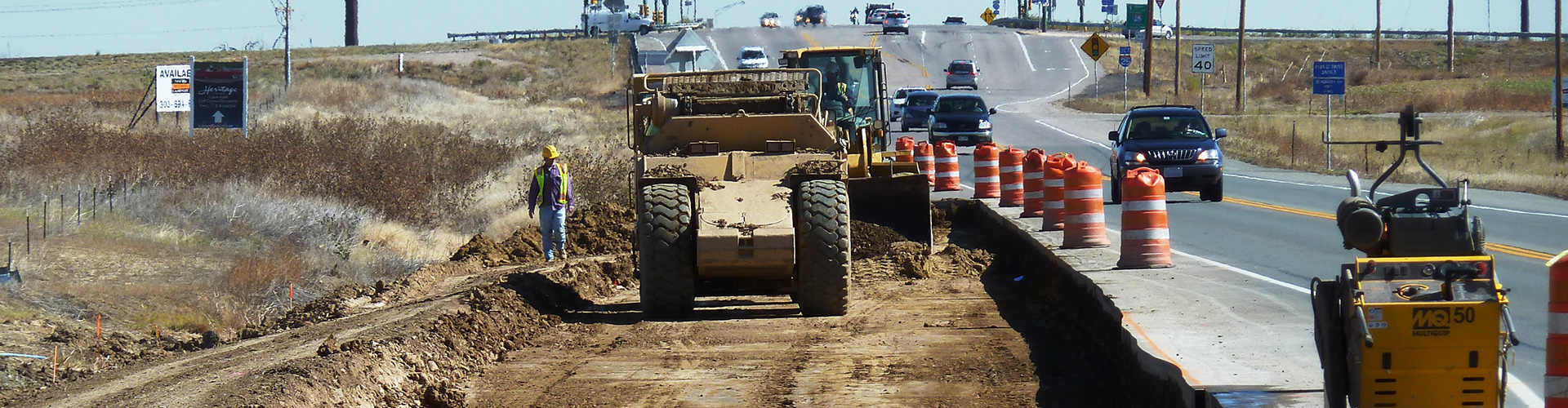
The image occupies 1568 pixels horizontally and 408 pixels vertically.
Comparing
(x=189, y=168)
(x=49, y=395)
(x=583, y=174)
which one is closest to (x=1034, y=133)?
(x=583, y=174)

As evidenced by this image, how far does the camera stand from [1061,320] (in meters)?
11.8

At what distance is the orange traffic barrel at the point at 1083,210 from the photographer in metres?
14.4

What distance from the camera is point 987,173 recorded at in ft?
73.5

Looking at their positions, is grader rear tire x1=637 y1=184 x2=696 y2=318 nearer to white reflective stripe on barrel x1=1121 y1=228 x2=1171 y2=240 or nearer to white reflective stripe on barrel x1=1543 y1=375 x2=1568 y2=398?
white reflective stripe on barrel x1=1121 y1=228 x2=1171 y2=240

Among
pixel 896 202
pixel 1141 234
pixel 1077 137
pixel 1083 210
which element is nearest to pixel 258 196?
pixel 896 202

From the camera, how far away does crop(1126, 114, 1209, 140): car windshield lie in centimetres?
2380

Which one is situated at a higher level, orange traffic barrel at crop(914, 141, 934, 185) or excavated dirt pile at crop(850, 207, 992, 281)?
orange traffic barrel at crop(914, 141, 934, 185)

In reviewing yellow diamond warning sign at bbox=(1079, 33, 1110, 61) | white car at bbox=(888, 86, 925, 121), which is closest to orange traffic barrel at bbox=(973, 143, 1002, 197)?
white car at bbox=(888, 86, 925, 121)

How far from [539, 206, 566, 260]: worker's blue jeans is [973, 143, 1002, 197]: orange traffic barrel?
26.2ft

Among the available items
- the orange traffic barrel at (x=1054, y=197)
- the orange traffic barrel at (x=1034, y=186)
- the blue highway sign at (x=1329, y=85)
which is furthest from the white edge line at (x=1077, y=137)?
the orange traffic barrel at (x=1054, y=197)

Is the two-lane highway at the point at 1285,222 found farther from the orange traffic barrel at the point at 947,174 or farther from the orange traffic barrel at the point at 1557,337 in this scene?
the orange traffic barrel at the point at 1557,337

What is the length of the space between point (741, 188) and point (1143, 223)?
360cm

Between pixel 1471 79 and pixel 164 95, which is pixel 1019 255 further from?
pixel 1471 79

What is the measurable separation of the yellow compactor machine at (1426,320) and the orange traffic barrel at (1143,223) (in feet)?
22.2
